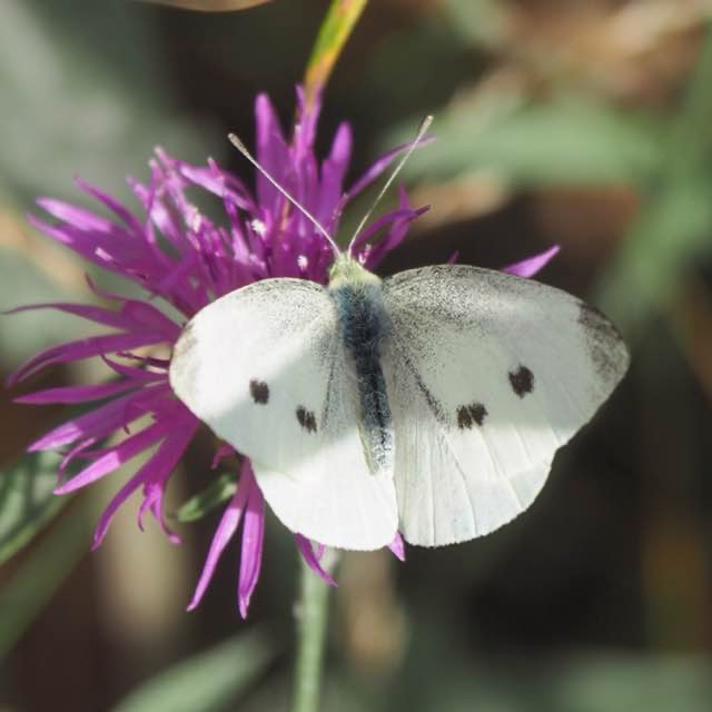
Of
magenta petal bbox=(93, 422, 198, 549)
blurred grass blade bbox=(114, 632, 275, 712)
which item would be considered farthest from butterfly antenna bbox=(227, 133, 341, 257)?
blurred grass blade bbox=(114, 632, 275, 712)

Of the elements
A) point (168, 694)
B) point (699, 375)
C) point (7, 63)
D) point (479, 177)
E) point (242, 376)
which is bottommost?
point (699, 375)

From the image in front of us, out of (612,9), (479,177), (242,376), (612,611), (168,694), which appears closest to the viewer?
(242,376)

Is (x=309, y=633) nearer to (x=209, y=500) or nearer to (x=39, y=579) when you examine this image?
(x=209, y=500)

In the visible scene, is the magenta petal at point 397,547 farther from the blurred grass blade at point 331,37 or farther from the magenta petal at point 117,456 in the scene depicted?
the blurred grass blade at point 331,37

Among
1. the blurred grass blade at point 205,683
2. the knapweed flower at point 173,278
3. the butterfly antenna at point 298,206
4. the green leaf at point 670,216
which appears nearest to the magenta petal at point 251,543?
the knapweed flower at point 173,278

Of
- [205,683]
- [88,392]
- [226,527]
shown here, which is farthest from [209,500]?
[205,683]

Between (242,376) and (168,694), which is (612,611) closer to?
(168,694)

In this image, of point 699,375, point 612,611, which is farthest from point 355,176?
point 612,611

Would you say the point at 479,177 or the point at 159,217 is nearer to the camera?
the point at 159,217

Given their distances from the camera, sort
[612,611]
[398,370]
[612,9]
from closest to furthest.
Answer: [398,370], [612,611], [612,9]
